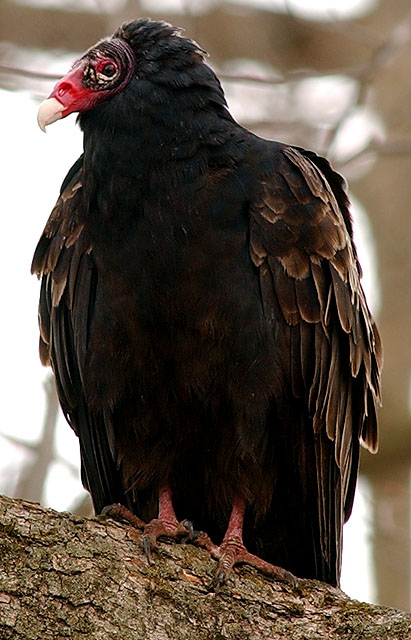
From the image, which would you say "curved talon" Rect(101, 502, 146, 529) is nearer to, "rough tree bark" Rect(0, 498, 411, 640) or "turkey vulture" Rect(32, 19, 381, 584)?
"turkey vulture" Rect(32, 19, 381, 584)

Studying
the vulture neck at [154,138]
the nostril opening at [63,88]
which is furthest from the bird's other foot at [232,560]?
the nostril opening at [63,88]

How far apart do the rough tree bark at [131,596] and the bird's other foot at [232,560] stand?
0.05 m

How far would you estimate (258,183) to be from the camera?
4488 millimetres

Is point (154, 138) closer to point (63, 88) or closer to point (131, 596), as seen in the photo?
point (63, 88)

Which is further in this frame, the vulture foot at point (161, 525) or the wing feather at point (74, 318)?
the wing feather at point (74, 318)

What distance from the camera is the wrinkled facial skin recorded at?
464 centimetres

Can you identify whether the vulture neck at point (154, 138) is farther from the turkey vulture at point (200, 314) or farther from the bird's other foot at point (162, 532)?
the bird's other foot at point (162, 532)

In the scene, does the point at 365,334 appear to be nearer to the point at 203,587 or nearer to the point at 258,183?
the point at 258,183

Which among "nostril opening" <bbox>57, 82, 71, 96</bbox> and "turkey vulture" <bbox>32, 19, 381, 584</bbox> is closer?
"turkey vulture" <bbox>32, 19, 381, 584</bbox>

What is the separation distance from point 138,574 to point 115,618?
226 millimetres

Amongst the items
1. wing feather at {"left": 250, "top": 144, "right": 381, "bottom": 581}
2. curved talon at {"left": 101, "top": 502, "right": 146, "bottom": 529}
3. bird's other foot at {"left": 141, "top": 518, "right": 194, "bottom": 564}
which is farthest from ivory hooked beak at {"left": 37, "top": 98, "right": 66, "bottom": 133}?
bird's other foot at {"left": 141, "top": 518, "right": 194, "bottom": 564}

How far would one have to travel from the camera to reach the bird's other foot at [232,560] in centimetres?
392

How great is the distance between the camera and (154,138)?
178 inches

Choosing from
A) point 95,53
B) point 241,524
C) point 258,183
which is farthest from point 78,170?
point 241,524
